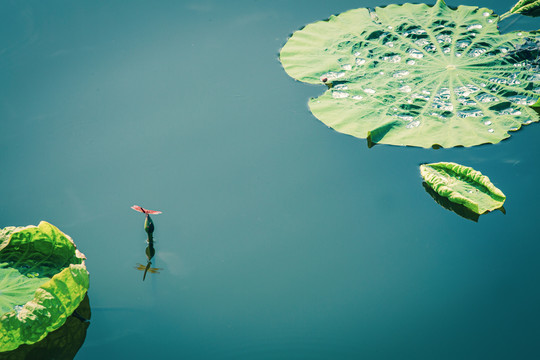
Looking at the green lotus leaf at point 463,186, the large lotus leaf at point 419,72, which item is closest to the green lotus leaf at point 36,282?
the large lotus leaf at point 419,72

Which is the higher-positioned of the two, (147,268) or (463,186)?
(463,186)

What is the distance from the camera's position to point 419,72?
2865 mm

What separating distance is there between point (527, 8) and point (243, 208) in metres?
2.17

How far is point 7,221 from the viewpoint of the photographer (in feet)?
7.75

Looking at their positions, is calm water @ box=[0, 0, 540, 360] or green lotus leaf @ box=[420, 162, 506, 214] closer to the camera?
calm water @ box=[0, 0, 540, 360]

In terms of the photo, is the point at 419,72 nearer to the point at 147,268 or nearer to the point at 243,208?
the point at 243,208

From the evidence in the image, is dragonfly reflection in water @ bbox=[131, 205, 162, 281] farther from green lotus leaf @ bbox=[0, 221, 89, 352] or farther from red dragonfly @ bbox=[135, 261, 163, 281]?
green lotus leaf @ bbox=[0, 221, 89, 352]

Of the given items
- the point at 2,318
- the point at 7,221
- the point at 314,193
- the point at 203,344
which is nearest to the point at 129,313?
the point at 203,344

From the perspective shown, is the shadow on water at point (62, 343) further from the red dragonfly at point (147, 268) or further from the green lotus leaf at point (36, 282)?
the red dragonfly at point (147, 268)

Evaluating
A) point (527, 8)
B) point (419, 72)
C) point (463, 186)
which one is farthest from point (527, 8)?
point (463, 186)

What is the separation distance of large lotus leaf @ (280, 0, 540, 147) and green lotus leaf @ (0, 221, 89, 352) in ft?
4.53

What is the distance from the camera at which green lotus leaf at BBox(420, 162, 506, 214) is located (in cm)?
227

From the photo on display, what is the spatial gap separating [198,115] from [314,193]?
80 centimetres

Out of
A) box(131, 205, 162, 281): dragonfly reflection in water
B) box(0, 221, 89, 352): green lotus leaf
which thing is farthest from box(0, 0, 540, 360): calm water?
box(0, 221, 89, 352): green lotus leaf
